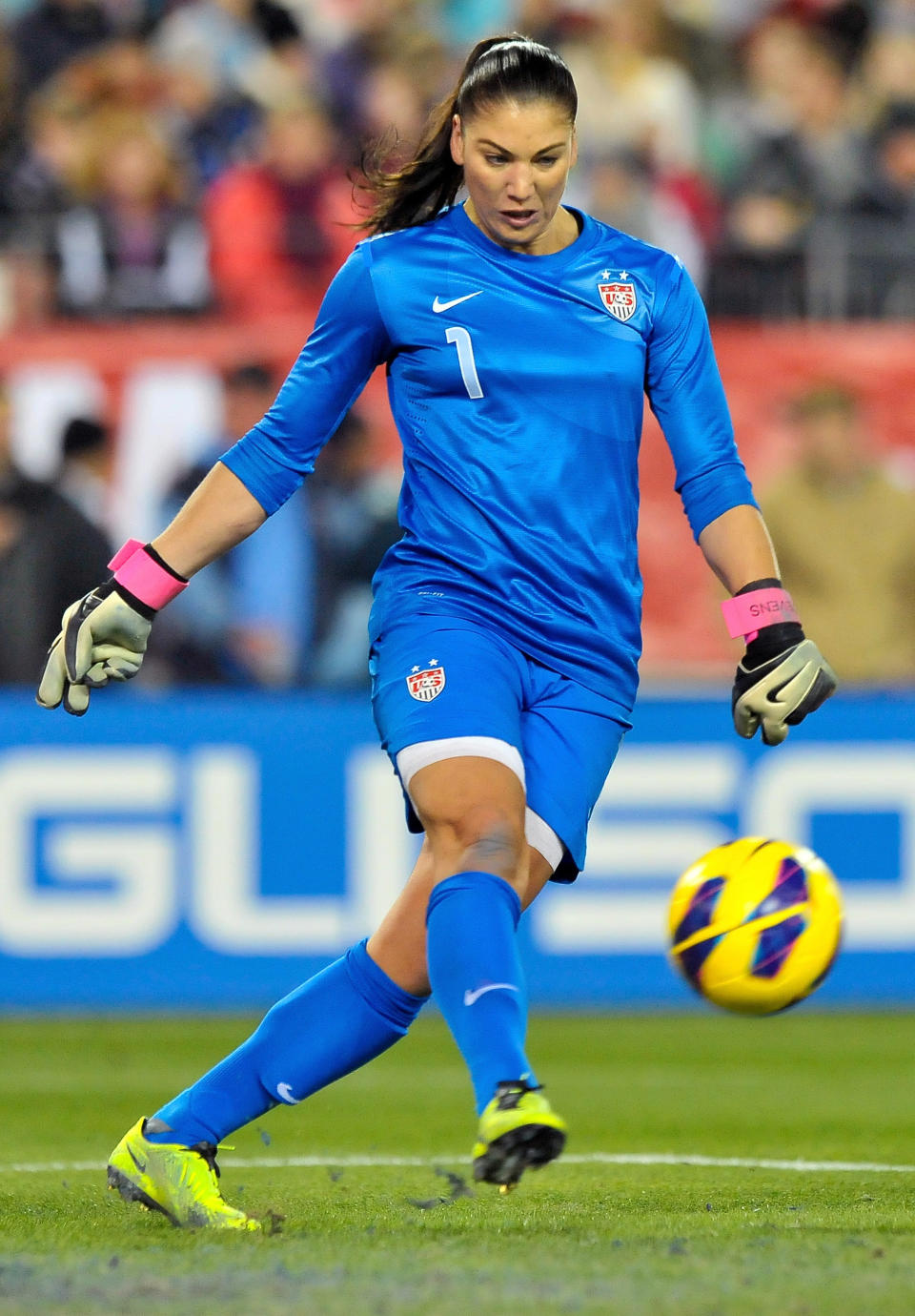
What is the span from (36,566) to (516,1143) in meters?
7.19

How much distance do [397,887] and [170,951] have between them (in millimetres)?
1031

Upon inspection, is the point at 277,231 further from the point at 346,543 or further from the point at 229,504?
the point at 229,504

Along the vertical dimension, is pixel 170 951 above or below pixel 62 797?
below

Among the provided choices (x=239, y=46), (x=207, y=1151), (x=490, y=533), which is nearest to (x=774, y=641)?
(x=490, y=533)

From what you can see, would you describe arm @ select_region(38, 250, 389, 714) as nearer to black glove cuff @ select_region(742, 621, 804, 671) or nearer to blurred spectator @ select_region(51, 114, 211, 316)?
black glove cuff @ select_region(742, 621, 804, 671)

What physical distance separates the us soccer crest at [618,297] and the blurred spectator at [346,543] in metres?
5.88

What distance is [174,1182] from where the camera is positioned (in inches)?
153

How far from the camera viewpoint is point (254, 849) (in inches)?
354

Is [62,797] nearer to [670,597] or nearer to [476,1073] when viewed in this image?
[670,597]

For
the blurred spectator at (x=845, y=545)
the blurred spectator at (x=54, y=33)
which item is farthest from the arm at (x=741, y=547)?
the blurred spectator at (x=54, y=33)

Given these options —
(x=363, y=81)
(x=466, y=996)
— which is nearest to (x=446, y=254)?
(x=466, y=996)

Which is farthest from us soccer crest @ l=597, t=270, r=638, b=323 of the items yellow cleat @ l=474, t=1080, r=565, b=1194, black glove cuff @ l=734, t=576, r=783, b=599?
yellow cleat @ l=474, t=1080, r=565, b=1194

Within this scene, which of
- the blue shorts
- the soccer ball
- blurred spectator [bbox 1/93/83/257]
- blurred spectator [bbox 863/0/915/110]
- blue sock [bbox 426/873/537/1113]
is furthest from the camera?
blurred spectator [bbox 863/0/915/110]

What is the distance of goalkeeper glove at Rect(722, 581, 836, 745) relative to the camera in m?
3.66
